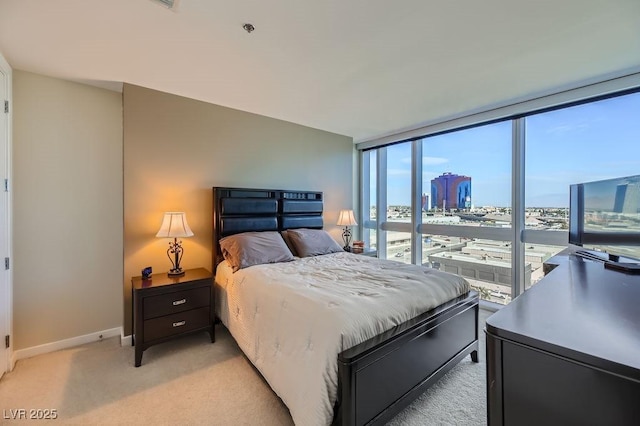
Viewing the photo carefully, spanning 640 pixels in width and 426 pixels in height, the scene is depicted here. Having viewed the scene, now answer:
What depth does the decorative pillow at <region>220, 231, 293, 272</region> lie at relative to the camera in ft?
9.17

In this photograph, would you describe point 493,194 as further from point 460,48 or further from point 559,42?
point 460,48

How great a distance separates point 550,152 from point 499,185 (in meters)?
0.63

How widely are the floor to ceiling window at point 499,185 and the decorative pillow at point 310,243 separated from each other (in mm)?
1683

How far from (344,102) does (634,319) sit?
303 centimetres

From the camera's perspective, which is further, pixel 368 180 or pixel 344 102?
pixel 368 180

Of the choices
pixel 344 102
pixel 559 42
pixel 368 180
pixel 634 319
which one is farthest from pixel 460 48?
pixel 368 180

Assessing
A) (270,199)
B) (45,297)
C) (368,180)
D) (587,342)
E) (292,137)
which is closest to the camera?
(587,342)

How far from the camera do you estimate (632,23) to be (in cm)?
189

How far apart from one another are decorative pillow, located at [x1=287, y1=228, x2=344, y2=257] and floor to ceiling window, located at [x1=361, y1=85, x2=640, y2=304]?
5.52 ft

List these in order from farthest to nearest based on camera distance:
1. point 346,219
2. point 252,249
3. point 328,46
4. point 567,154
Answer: point 346,219, point 567,154, point 252,249, point 328,46

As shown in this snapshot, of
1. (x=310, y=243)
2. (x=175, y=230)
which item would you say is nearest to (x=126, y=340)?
(x=175, y=230)

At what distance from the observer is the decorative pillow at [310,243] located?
340cm

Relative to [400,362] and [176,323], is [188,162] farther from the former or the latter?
[400,362]

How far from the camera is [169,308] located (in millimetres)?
2480
